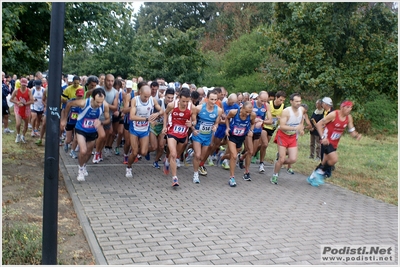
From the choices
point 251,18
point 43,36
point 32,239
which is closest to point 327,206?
point 32,239

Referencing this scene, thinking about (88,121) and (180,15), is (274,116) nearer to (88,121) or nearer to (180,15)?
(88,121)

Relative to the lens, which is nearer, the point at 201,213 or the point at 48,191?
the point at 48,191

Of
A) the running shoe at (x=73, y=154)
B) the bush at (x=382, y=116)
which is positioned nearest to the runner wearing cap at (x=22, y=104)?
the running shoe at (x=73, y=154)

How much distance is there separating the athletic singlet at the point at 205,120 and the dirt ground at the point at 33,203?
287 centimetres

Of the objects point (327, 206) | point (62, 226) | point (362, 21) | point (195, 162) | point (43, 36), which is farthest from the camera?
point (362, 21)

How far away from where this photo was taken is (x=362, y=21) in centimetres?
1698

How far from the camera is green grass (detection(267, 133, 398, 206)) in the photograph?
9256 mm

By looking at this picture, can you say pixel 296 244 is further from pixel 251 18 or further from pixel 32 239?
pixel 251 18

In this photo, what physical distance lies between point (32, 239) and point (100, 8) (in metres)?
7.02

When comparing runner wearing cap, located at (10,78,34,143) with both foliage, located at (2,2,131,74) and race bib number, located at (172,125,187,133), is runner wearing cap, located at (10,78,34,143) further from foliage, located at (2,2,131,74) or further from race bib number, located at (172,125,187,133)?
race bib number, located at (172,125,187,133)

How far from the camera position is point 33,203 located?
6.73m

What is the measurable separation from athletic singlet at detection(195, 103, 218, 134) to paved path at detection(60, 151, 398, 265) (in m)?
1.11

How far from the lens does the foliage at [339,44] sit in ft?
54.3

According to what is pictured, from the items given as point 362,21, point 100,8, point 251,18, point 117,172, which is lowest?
point 117,172
